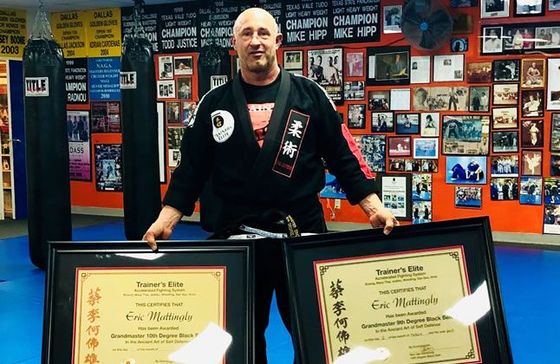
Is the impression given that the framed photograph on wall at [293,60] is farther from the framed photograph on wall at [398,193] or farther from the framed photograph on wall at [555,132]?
the framed photograph on wall at [555,132]

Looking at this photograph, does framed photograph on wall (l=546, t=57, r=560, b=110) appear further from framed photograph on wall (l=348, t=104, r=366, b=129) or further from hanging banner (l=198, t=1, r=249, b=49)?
hanging banner (l=198, t=1, r=249, b=49)

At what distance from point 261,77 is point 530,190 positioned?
14.8 ft

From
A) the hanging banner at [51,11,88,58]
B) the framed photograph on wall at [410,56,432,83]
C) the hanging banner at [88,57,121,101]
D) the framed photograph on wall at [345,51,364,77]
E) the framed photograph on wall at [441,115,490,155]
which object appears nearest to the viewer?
the framed photograph on wall at [441,115,490,155]

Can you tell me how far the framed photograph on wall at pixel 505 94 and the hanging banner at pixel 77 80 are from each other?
4862mm

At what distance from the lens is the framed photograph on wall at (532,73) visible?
587cm

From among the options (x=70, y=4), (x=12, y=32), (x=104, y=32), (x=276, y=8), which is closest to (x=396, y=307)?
(x=276, y=8)

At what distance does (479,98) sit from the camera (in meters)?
6.11

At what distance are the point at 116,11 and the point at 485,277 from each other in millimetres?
6841

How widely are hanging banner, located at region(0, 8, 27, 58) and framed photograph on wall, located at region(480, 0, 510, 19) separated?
530 centimetres

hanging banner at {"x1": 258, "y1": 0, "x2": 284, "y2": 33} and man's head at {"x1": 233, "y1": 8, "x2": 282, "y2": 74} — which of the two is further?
hanging banner at {"x1": 258, "y1": 0, "x2": 284, "y2": 33}

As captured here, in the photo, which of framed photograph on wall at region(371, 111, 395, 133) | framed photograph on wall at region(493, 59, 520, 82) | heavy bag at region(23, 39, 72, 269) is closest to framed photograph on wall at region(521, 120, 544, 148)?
framed photograph on wall at region(493, 59, 520, 82)

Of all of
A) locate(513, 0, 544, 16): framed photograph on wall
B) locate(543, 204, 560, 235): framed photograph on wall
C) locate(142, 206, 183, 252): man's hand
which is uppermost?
locate(513, 0, 544, 16): framed photograph on wall

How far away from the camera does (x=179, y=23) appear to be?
7.53m

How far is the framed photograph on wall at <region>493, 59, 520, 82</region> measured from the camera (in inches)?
235
